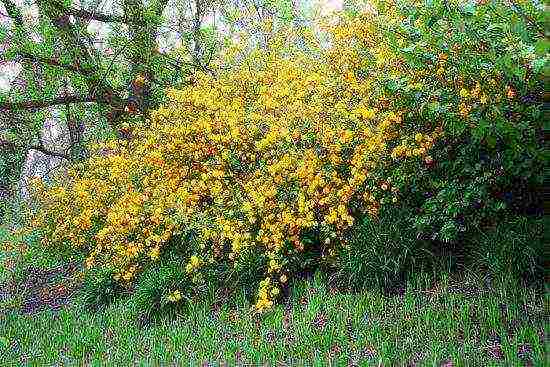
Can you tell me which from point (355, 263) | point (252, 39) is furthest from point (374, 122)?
point (252, 39)

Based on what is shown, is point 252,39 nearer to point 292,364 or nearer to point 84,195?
point 84,195

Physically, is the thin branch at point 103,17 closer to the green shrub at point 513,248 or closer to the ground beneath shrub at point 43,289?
the ground beneath shrub at point 43,289

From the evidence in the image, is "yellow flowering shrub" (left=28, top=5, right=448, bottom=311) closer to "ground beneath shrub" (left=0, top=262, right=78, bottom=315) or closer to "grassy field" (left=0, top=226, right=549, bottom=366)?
"grassy field" (left=0, top=226, right=549, bottom=366)

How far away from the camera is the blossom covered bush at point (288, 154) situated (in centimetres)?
458

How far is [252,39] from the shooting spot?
884 centimetres

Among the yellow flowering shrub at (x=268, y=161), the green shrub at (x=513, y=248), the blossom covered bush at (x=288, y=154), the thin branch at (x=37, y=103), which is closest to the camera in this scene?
the green shrub at (x=513, y=248)

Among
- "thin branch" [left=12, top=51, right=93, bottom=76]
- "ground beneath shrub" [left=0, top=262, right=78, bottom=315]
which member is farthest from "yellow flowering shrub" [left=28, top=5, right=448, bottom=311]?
"thin branch" [left=12, top=51, right=93, bottom=76]

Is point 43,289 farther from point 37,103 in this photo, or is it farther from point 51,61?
point 51,61

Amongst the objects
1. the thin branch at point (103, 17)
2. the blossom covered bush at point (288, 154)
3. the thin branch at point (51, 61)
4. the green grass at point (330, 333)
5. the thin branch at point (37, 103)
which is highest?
the thin branch at point (103, 17)

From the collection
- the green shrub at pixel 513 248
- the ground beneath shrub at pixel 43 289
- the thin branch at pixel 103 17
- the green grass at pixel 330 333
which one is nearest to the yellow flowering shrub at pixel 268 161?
the green grass at pixel 330 333

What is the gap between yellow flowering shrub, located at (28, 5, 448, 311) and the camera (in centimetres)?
503

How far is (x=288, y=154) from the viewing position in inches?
211

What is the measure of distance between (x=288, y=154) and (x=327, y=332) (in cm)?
166

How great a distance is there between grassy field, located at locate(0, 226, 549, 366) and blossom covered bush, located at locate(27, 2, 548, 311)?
1.07 ft
